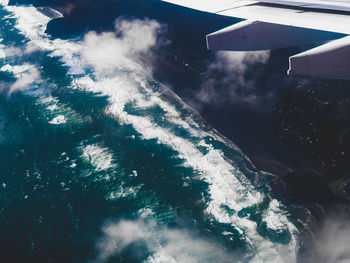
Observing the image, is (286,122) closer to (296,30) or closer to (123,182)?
(296,30)

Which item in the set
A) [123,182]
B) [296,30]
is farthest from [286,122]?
[123,182]

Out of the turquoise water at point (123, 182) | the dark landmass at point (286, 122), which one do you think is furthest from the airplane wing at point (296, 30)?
the turquoise water at point (123, 182)

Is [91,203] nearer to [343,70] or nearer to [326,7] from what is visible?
[343,70]

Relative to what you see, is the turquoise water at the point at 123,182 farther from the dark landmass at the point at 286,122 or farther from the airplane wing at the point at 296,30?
the airplane wing at the point at 296,30

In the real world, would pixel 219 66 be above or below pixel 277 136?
above

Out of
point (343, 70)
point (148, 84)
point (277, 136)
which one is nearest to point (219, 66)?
point (148, 84)

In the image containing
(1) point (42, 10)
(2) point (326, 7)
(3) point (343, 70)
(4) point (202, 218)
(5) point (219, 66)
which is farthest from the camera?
(1) point (42, 10)

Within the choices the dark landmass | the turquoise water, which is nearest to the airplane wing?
the dark landmass
